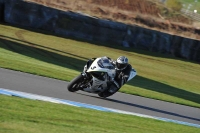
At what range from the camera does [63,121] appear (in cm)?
845

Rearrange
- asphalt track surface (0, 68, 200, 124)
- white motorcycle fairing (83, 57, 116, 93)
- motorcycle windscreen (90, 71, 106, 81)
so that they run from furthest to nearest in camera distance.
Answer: motorcycle windscreen (90, 71, 106, 81) < white motorcycle fairing (83, 57, 116, 93) < asphalt track surface (0, 68, 200, 124)

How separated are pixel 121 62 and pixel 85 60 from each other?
459 inches

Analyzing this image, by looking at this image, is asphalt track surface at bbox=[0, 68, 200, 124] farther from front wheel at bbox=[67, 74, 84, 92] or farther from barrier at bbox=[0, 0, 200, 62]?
barrier at bbox=[0, 0, 200, 62]

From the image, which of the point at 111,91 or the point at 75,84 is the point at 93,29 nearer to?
the point at 111,91

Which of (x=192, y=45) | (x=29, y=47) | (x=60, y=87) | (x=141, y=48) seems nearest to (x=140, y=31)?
(x=141, y=48)

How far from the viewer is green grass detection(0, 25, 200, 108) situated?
1727 cm

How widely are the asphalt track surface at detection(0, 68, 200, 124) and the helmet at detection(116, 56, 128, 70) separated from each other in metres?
0.83

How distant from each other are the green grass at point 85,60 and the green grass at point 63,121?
213 inches

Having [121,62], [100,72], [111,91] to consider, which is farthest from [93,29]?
[100,72]

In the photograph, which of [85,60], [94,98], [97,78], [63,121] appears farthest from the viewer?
[85,60]

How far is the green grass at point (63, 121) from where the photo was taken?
7.59m

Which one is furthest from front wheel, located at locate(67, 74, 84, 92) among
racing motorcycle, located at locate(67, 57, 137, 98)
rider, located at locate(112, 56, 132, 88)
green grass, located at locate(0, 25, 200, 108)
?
green grass, located at locate(0, 25, 200, 108)

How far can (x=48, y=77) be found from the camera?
15.3 metres

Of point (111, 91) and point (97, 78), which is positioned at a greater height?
point (97, 78)
